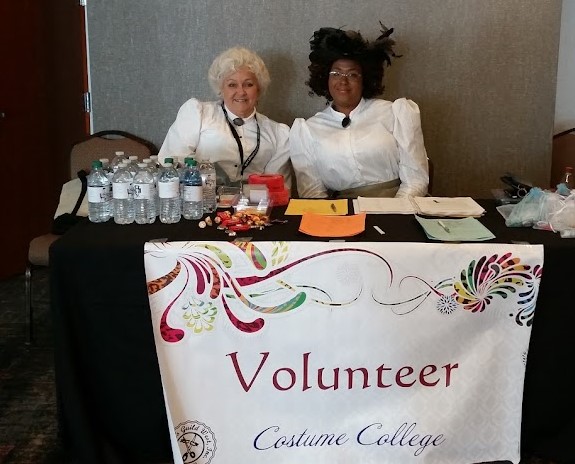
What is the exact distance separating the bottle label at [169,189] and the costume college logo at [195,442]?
65cm

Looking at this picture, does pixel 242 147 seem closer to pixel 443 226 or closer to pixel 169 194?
pixel 169 194

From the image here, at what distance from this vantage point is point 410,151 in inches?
99.2

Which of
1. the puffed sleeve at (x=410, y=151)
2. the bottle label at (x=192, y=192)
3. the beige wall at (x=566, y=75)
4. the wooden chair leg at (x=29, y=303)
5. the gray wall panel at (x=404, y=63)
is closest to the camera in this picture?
the bottle label at (x=192, y=192)

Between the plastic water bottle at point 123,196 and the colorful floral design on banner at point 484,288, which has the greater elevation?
the plastic water bottle at point 123,196

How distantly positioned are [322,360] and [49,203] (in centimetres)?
256

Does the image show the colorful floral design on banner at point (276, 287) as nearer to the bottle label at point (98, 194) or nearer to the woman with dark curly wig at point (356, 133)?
the bottle label at point (98, 194)

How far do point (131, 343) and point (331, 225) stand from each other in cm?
65

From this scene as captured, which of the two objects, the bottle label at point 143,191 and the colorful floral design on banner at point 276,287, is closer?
the colorful floral design on banner at point 276,287

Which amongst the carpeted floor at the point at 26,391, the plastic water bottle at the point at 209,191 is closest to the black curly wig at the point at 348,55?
the plastic water bottle at the point at 209,191

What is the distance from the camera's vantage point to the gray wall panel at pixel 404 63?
2826mm

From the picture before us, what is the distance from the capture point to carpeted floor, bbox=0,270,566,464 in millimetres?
1963

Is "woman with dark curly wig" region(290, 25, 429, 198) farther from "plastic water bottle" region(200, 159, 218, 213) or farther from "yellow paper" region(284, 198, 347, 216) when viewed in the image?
"plastic water bottle" region(200, 159, 218, 213)

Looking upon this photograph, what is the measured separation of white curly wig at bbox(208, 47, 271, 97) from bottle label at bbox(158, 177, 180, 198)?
83 centimetres

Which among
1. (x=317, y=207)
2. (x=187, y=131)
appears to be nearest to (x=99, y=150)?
(x=187, y=131)
